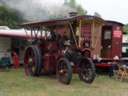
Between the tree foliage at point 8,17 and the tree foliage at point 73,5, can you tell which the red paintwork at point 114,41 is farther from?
the tree foliage at point 73,5

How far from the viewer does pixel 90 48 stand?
14.8m

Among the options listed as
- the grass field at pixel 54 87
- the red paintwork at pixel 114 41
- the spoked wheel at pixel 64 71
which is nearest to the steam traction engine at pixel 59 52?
the spoked wheel at pixel 64 71

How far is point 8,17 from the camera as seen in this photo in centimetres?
2938

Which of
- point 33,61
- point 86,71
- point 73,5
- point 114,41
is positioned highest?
point 73,5

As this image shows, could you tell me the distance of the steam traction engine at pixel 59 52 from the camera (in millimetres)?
14328

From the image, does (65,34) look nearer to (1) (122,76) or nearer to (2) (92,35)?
(2) (92,35)

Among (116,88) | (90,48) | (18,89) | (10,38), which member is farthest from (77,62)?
(10,38)

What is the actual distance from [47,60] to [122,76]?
2824mm

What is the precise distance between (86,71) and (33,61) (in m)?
2.73

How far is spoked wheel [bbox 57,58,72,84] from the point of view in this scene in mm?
13898

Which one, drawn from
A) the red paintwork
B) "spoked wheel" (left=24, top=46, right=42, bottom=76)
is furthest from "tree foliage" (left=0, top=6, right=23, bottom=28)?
"spoked wheel" (left=24, top=46, right=42, bottom=76)

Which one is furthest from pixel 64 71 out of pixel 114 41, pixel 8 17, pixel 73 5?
pixel 73 5

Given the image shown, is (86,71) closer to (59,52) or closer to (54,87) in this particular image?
(59,52)

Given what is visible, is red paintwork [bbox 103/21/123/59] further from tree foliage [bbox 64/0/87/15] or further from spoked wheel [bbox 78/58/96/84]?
tree foliage [bbox 64/0/87/15]
